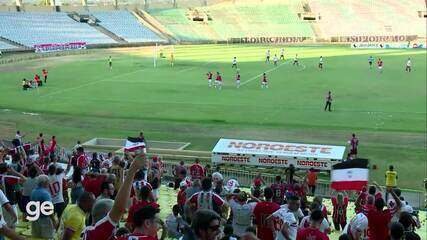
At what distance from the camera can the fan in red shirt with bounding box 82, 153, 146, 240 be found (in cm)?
593

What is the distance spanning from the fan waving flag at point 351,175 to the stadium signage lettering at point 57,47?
7583cm

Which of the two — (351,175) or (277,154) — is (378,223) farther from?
(277,154)

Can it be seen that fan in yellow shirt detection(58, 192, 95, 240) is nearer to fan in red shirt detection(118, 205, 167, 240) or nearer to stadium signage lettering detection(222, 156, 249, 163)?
fan in red shirt detection(118, 205, 167, 240)

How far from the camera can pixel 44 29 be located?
314 feet

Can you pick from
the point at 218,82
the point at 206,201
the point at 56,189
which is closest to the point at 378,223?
the point at 206,201

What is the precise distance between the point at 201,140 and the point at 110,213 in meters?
22.6

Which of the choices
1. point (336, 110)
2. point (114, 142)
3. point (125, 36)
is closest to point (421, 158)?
point (336, 110)

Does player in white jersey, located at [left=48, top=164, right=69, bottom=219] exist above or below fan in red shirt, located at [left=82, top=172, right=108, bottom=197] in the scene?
below

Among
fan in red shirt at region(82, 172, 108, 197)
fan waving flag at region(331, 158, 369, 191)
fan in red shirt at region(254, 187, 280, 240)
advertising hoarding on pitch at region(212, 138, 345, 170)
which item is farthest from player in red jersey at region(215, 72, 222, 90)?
fan in red shirt at region(254, 187, 280, 240)

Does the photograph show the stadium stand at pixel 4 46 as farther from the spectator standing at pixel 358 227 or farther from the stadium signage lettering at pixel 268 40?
the spectator standing at pixel 358 227

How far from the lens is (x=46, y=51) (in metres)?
81.3

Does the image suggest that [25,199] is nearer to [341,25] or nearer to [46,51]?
[46,51]

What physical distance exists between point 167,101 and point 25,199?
93.3 feet

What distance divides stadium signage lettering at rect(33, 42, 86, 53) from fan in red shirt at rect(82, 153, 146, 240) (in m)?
78.1
